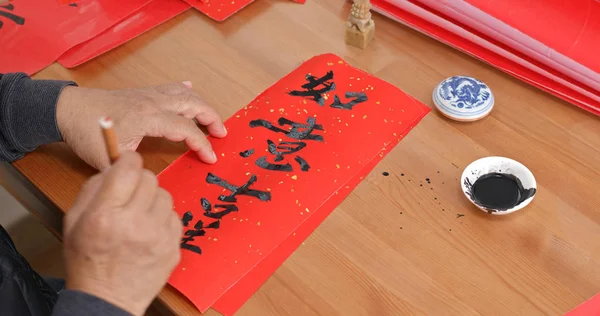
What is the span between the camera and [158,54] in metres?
1.11

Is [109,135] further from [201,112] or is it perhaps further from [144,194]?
[201,112]

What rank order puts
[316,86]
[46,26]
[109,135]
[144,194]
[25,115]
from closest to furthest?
1. [109,135]
2. [144,194]
3. [25,115]
4. [316,86]
5. [46,26]

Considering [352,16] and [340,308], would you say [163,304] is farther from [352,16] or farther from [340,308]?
Answer: [352,16]

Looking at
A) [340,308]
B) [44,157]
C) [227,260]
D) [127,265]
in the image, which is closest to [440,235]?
[340,308]

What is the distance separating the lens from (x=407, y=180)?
2.93ft

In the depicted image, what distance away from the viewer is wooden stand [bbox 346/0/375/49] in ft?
3.43

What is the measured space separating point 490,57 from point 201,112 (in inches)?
21.1

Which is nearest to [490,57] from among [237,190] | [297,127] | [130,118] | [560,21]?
[560,21]

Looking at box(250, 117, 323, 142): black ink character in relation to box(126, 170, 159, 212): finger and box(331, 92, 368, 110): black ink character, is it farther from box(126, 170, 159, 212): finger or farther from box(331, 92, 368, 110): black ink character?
box(126, 170, 159, 212): finger

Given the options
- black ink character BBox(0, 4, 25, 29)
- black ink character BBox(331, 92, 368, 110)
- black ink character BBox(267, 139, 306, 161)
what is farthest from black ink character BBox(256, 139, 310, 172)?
black ink character BBox(0, 4, 25, 29)

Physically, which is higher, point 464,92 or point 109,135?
point 109,135

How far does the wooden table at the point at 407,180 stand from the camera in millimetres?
776

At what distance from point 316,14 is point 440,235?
21.5 inches

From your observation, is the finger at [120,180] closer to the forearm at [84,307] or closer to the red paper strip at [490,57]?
→ the forearm at [84,307]
